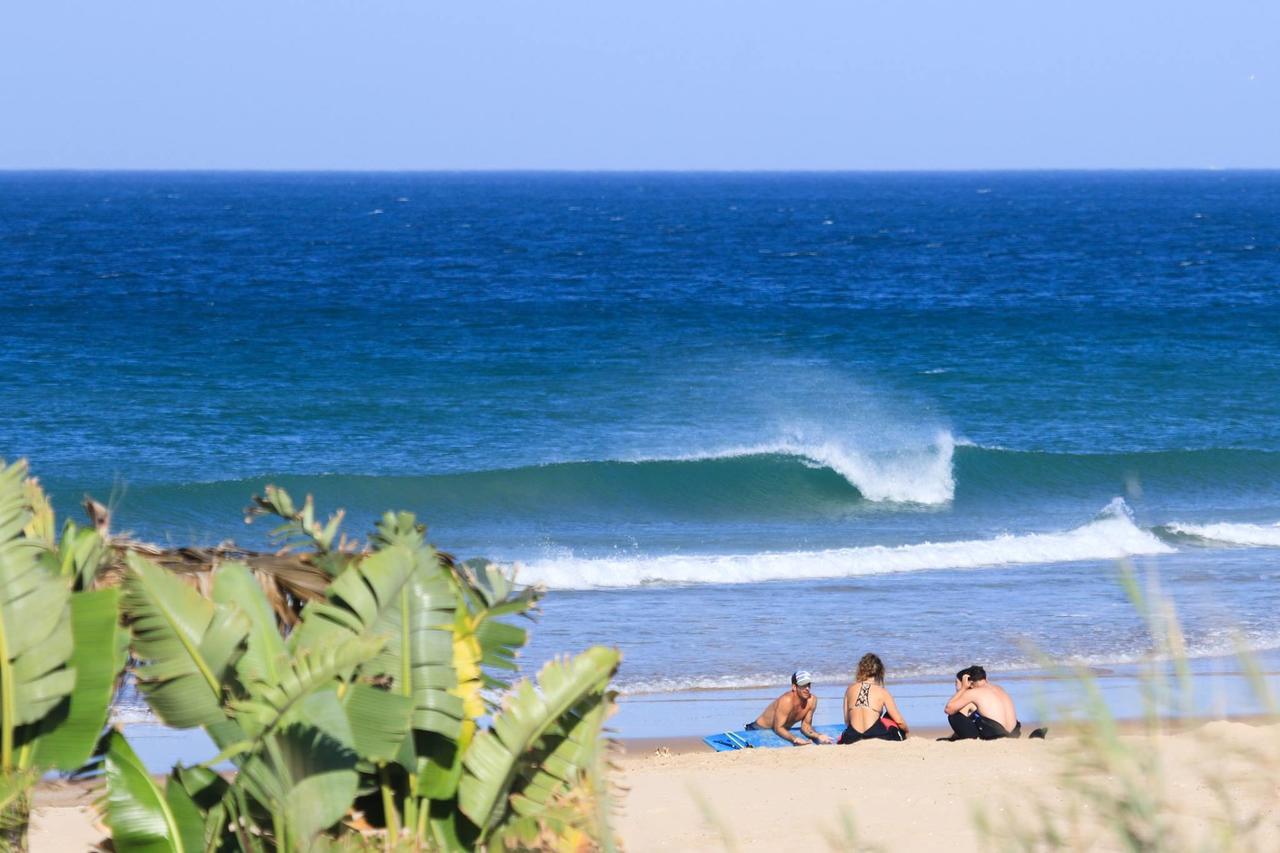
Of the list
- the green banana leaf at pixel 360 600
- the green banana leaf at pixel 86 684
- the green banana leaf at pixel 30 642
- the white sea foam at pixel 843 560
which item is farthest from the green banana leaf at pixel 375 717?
the white sea foam at pixel 843 560

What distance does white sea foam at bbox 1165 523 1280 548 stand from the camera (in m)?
19.1

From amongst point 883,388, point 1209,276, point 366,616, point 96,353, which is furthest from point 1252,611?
point 1209,276

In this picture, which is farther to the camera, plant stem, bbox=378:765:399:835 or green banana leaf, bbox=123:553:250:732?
plant stem, bbox=378:765:399:835

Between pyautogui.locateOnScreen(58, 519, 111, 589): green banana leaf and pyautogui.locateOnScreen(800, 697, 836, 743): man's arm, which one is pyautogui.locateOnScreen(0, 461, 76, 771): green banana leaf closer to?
pyautogui.locateOnScreen(58, 519, 111, 589): green banana leaf

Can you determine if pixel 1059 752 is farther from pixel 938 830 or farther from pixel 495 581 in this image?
pixel 938 830

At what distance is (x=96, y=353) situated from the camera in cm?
3350

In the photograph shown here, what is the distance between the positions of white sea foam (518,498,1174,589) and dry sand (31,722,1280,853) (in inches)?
264

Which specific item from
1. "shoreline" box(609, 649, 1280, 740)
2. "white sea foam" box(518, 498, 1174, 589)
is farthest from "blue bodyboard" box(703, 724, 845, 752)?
"white sea foam" box(518, 498, 1174, 589)

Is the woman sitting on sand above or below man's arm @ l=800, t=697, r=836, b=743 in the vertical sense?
above

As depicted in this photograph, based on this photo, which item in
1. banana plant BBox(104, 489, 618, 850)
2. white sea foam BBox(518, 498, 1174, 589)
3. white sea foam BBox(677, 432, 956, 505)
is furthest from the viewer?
white sea foam BBox(677, 432, 956, 505)

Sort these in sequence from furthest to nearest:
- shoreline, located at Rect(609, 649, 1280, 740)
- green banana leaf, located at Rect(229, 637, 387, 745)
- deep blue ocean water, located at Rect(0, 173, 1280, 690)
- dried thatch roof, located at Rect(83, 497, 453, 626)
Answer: deep blue ocean water, located at Rect(0, 173, 1280, 690) < shoreline, located at Rect(609, 649, 1280, 740) < dried thatch roof, located at Rect(83, 497, 453, 626) < green banana leaf, located at Rect(229, 637, 387, 745)

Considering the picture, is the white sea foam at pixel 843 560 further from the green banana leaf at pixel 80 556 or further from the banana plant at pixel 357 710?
the green banana leaf at pixel 80 556

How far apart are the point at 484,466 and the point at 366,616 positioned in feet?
61.7

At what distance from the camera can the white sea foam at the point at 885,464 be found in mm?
23844
